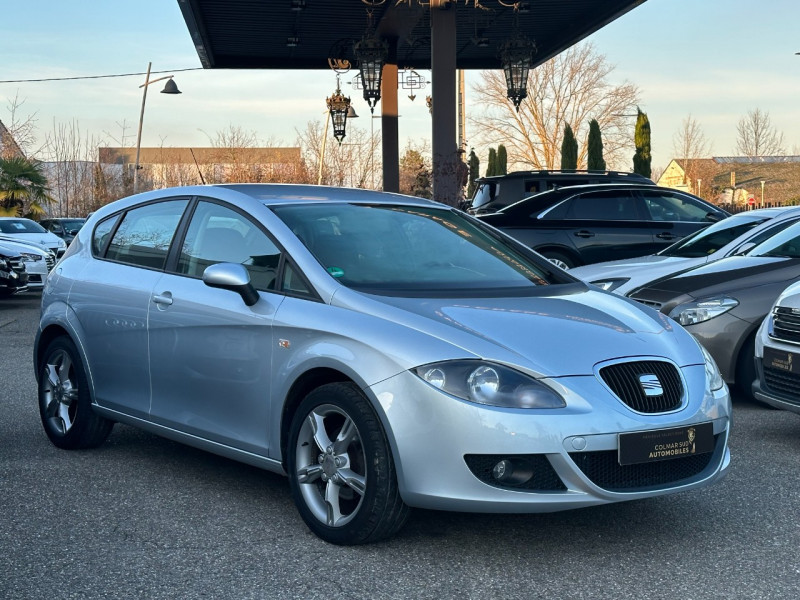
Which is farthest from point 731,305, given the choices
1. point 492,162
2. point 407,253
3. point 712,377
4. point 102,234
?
point 492,162

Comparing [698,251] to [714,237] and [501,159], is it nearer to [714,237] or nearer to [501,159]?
[714,237]

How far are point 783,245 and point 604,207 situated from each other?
6.69m

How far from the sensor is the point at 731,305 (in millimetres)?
7570

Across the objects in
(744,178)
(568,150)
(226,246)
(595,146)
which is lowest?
(744,178)

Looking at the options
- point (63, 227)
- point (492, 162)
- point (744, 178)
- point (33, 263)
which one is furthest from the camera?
point (744, 178)

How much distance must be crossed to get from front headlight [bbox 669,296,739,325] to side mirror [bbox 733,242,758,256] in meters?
1.27

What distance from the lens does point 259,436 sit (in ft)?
15.8

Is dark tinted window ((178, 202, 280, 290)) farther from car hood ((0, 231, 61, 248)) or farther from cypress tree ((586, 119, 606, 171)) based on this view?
cypress tree ((586, 119, 606, 171))

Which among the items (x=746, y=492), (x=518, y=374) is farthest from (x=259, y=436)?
(x=746, y=492)

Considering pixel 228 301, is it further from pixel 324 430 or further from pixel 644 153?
pixel 644 153

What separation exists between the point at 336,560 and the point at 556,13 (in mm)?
14817

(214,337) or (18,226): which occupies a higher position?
(214,337)

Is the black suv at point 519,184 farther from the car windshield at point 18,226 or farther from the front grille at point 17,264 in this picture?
the car windshield at point 18,226

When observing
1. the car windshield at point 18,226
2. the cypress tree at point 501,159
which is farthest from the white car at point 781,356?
the cypress tree at point 501,159
